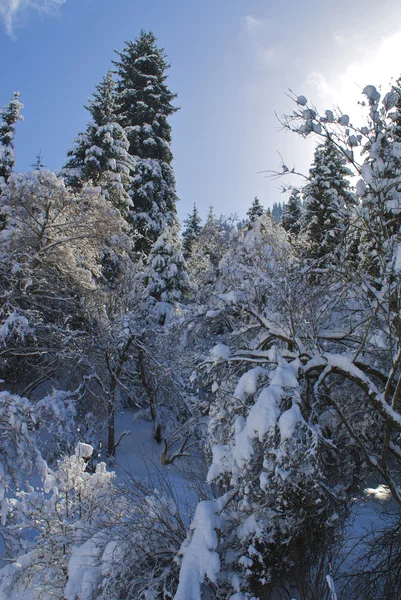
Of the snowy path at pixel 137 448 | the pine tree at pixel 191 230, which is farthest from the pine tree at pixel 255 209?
the snowy path at pixel 137 448

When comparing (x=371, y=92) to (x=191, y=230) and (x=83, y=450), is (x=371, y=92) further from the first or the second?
(x=191, y=230)

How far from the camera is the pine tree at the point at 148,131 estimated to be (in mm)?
18672

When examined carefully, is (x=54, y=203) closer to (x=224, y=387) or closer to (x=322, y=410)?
(x=224, y=387)

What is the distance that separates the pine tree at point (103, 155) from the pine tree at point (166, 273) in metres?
2.13

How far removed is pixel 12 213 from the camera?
9195mm

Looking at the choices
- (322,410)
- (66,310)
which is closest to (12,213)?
(66,310)

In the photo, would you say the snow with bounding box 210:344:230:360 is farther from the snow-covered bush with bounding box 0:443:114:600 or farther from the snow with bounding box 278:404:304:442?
the snow-covered bush with bounding box 0:443:114:600

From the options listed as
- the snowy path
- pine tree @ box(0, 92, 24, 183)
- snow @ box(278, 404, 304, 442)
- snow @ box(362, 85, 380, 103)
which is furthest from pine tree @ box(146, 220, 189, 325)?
snow @ box(362, 85, 380, 103)

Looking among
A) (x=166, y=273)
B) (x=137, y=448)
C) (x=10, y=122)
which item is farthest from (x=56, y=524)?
(x=10, y=122)

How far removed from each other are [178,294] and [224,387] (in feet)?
34.5

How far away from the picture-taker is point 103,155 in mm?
15023

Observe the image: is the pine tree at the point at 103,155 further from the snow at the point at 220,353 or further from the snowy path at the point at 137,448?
the snow at the point at 220,353

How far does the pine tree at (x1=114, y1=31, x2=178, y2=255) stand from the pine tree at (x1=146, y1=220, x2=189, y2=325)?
2.66m

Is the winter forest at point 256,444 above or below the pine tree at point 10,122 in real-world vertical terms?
below
